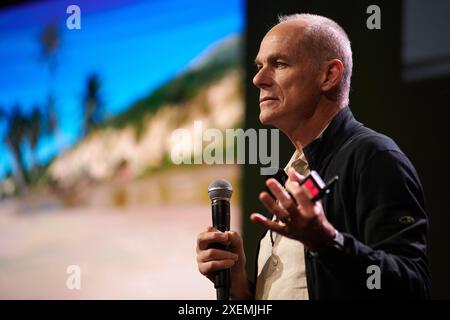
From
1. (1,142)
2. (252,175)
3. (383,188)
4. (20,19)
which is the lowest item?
(383,188)

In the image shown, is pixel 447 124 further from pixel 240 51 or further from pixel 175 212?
pixel 175 212

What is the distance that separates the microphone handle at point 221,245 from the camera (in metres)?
1.42

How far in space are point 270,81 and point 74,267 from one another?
1.45m

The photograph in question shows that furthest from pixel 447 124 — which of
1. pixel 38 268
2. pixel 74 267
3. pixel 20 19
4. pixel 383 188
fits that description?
pixel 20 19

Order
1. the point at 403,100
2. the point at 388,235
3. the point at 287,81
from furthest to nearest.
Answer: the point at 403,100 → the point at 287,81 → the point at 388,235

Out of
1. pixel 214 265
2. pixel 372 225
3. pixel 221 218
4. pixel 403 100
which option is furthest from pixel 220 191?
pixel 403 100

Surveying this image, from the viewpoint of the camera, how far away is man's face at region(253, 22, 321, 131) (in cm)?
156

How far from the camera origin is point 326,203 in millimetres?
1345

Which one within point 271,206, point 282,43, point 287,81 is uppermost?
point 282,43

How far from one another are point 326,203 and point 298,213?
0.98ft

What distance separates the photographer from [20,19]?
3053 mm

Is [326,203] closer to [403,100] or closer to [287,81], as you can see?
[287,81]

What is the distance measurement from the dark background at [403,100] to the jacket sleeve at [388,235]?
0.76m

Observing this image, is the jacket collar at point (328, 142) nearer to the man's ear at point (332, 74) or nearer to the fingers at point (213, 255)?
the man's ear at point (332, 74)
